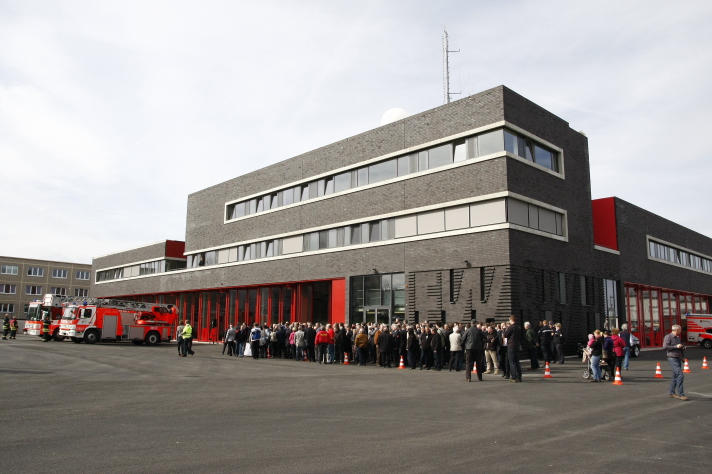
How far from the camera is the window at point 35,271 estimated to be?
84750 mm

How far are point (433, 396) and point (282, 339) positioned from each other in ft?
48.6

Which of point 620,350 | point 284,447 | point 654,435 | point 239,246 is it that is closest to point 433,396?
point 654,435

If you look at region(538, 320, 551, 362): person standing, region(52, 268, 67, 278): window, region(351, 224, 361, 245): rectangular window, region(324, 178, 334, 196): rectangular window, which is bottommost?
region(538, 320, 551, 362): person standing

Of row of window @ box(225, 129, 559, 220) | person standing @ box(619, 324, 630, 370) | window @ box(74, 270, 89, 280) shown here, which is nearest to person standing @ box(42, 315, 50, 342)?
row of window @ box(225, 129, 559, 220)

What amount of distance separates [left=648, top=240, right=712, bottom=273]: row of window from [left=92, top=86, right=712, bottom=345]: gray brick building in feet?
6.95

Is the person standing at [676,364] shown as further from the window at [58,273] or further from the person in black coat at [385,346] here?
the window at [58,273]

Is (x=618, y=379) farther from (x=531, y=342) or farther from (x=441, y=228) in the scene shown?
(x=441, y=228)

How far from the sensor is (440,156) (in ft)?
87.7

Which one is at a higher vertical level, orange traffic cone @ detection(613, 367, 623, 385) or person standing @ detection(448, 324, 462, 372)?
person standing @ detection(448, 324, 462, 372)

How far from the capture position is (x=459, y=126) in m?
26.0

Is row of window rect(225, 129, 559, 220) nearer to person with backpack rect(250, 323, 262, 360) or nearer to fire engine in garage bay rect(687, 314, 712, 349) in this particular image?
person with backpack rect(250, 323, 262, 360)

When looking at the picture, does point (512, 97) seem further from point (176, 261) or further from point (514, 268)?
point (176, 261)

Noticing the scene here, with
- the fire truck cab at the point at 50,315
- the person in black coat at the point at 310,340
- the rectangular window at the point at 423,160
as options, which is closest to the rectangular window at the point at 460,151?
the rectangular window at the point at 423,160

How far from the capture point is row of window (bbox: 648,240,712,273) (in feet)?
127
